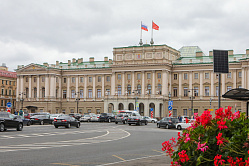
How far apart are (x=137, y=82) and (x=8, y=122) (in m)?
64.0

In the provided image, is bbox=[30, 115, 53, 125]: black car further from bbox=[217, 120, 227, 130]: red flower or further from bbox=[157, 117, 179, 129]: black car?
bbox=[217, 120, 227, 130]: red flower

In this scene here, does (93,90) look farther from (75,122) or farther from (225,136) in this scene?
(225,136)

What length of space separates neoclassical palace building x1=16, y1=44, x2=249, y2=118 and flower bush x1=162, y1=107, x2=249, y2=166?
79.8m

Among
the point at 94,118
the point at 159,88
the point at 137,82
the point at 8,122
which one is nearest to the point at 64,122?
the point at 8,122

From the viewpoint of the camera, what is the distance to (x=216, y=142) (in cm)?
610

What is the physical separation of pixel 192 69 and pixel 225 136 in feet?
296

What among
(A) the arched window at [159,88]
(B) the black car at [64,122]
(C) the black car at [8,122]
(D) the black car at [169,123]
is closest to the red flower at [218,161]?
(C) the black car at [8,122]

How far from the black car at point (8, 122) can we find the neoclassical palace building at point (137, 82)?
51756 mm

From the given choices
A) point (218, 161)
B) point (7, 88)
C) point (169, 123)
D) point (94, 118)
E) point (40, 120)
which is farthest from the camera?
point (7, 88)

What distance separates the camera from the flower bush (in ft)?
18.9

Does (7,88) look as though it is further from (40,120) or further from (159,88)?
(40,120)

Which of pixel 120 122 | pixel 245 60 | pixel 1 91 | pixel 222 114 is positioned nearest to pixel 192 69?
pixel 245 60

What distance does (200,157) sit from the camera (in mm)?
6039

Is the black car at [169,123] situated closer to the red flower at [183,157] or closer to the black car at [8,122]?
the black car at [8,122]
